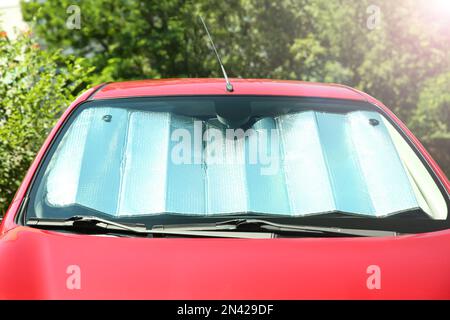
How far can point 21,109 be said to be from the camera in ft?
33.4

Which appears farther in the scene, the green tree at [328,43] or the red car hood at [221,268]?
the green tree at [328,43]

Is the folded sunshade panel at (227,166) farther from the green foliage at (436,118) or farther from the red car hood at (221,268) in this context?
the green foliage at (436,118)

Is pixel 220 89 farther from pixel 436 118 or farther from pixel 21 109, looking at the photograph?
pixel 436 118

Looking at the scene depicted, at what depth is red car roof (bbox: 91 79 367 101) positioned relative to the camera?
13.0 feet

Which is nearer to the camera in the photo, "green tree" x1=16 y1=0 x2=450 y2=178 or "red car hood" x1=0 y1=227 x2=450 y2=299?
"red car hood" x1=0 y1=227 x2=450 y2=299

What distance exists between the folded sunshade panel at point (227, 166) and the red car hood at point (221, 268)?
31cm

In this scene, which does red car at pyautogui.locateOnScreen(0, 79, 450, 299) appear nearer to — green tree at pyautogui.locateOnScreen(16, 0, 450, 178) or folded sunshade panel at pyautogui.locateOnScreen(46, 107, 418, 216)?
folded sunshade panel at pyautogui.locateOnScreen(46, 107, 418, 216)

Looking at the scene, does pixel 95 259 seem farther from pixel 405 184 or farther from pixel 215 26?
pixel 215 26

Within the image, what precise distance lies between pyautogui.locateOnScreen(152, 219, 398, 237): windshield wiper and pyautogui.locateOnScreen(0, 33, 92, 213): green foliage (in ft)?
22.9

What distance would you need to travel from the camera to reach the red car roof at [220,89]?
3.96 meters

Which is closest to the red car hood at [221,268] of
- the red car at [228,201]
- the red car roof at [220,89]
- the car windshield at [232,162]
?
the red car at [228,201]

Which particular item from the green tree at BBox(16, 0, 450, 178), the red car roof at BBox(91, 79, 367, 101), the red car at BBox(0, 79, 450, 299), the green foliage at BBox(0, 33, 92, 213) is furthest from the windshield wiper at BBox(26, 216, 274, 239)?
the green tree at BBox(16, 0, 450, 178)

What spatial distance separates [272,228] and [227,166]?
446 mm

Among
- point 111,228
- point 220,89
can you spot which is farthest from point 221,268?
point 220,89
